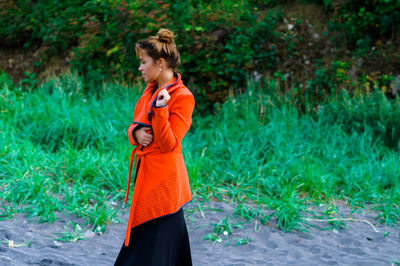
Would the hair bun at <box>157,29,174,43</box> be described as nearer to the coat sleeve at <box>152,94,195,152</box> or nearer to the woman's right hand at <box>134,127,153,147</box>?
the coat sleeve at <box>152,94,195,152</box>

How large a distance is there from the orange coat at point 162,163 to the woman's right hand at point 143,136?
0.03 meters

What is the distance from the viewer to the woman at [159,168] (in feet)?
8.18

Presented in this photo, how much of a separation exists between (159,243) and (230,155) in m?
3.06

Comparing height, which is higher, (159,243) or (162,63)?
(162,63)

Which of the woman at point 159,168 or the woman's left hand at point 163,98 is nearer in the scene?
the woman's left hand at point 163,98

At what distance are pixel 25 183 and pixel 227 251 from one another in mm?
2250

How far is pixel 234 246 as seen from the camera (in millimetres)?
3947

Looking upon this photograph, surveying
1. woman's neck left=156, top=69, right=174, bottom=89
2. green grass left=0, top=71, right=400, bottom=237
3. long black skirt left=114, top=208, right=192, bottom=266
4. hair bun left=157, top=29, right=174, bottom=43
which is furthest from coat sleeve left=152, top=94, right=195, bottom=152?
green grass left=0, top=71, right=400, bottom=237

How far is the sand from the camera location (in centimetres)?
359

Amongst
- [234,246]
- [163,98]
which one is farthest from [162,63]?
[234,246]

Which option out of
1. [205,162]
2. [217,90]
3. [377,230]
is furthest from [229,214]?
[217,90]

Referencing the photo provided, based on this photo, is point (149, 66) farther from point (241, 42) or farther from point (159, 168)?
point (241, 42)

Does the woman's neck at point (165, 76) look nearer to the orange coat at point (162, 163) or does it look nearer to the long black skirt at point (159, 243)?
the orange coat at point (162, 163)

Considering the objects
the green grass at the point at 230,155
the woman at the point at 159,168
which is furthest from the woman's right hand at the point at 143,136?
the green grass at the point at 230,155
